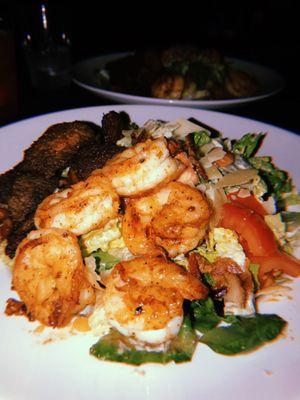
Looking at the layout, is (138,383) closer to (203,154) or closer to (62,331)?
(62,331)

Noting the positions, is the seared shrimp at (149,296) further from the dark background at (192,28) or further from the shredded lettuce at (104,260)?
the dark background at (192,28)

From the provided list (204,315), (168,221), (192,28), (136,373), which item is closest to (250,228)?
(168,221)

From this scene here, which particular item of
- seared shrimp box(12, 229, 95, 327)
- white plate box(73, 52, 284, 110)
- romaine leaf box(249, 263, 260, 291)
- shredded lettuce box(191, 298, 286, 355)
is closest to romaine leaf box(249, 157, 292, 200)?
romaine leaf box(249, 263, 260, 291)

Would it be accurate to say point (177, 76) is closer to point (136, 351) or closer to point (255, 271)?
point (255, 271)

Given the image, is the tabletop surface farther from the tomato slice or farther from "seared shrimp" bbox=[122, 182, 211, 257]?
"seared shrimp" bbox=[122, 182, 211, 257]

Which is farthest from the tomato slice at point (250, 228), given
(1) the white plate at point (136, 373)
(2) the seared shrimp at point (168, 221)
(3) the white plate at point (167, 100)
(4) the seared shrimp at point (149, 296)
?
(3) the white plate at point (167, 100)

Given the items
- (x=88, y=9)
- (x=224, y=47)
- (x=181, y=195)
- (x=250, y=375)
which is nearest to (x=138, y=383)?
(x=250, y=375)
